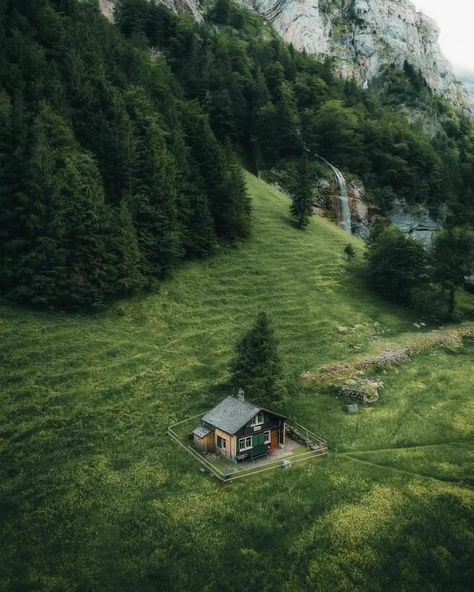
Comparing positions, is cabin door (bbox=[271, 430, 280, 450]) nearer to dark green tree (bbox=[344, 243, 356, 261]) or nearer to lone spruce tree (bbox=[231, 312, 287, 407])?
lone spruce tree (bbox=[231, 312, 287, 407])

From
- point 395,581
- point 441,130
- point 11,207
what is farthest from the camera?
point 441,130

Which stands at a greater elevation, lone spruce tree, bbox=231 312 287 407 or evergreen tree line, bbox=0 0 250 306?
evergreen tree line, bbox=0 0 250 306

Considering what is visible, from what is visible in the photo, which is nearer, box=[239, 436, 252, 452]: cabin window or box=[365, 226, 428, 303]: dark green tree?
box=[239, 436, 252, 452]: cabin window

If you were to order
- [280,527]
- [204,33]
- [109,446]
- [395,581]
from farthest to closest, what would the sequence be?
[204,33], [109,446], [280,527], [395,581]

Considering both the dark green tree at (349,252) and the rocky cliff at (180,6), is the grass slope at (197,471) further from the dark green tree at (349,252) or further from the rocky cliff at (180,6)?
the rocky cliff at (180,6)

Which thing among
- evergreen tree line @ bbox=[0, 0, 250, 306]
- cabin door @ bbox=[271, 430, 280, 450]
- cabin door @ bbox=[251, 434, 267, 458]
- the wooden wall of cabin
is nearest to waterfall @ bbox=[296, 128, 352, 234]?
evergreen tree line @ bbox=[0, 0, 250, 306]

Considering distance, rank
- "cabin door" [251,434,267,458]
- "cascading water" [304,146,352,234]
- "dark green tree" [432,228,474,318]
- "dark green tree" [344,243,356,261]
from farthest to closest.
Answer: "cascading water" [304,146,352,234], "dark green tree" [344,243,356,261], "dark green tree" [432,228,474,318], "cabin door" [251,434,267,458]

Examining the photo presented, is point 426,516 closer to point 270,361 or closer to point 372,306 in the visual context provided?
point 270,361

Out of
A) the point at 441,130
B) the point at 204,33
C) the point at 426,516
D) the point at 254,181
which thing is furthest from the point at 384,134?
the point at 426,516
